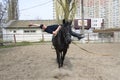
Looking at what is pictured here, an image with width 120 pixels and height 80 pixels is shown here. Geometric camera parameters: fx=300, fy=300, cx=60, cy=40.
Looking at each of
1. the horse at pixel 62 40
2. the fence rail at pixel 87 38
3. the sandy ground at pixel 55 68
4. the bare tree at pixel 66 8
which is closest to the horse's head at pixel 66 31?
the horse at pixel 62 40

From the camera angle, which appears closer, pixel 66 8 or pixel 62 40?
pixel 62 40

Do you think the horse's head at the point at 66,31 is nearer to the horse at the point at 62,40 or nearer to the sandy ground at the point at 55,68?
the horse at the point at 62,40

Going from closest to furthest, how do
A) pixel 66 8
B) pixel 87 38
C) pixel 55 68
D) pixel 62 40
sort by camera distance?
1. pixel 62 40
2. pixel 55 68
3. pixel 66 8
4. pixel 87 38

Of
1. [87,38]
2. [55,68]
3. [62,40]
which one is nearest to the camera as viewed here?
[62,40]

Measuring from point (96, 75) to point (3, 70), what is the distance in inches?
136

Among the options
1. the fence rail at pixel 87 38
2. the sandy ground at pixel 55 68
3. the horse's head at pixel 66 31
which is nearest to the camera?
the horse's head at pixel 66 31

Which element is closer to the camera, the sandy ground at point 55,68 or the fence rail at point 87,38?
the sandy ground at point 55,68

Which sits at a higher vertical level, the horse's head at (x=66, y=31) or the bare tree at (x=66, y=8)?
the bare tree at (x=66, y=8)

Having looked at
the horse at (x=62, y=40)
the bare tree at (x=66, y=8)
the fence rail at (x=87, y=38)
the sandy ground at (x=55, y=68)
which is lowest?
the fence rail at (x=87, y=38)

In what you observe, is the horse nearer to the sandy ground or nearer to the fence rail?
the sandy ground

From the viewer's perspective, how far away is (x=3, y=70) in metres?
11.2

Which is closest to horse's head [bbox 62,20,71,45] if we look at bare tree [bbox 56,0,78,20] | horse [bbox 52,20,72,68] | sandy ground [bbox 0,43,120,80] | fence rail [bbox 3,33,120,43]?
horse [bbox 52,20,72,68]

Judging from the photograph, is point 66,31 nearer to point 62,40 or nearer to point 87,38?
point 62,40

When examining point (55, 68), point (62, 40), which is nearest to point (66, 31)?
point (62, 40)
